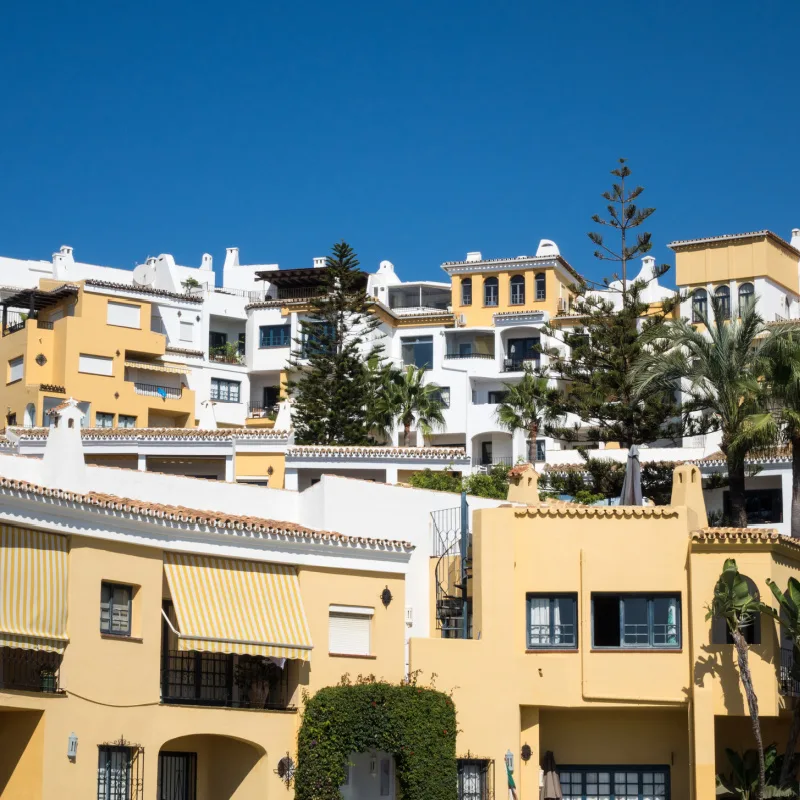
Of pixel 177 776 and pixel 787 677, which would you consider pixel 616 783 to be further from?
pixel 177 776

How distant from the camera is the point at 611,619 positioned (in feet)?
99.1

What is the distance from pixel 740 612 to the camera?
2864 centimetres

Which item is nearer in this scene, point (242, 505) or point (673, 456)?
point (242, 505)

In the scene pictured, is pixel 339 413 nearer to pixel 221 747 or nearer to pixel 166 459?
pixel 166 459

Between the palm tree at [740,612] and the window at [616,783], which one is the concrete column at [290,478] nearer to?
the window at [616,783]

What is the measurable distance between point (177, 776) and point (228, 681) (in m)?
1.81

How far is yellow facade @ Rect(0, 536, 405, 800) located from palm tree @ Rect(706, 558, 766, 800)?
227 inches

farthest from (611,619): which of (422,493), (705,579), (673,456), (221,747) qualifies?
(673,456)

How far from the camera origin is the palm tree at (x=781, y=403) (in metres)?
35.4

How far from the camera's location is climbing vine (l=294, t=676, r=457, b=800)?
28.0 meters

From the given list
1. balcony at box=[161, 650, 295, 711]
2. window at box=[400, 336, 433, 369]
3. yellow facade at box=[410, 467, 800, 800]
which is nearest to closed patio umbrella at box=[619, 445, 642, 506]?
yellow facade at box=[410, 467, 800, 800]

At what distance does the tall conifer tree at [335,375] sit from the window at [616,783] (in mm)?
24493

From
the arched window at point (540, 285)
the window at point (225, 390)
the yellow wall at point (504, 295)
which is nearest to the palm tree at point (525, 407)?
the yellow wall at point (504, 295)

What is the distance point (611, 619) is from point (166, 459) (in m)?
25.0
